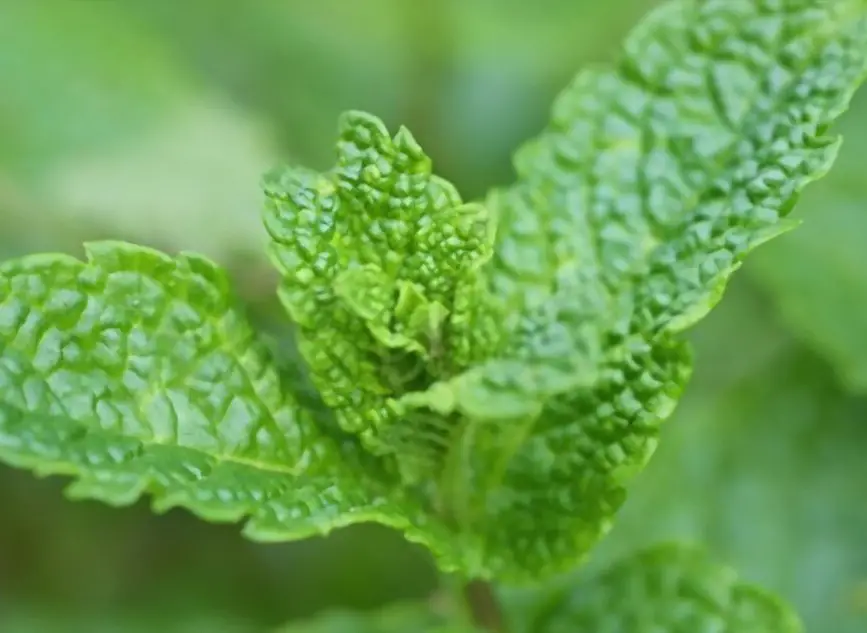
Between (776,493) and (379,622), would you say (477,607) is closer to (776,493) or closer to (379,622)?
(379,622)

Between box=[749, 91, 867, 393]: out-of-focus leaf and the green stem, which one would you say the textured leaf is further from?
box=[749, 91, 867, 393]: out-of-focus leaf

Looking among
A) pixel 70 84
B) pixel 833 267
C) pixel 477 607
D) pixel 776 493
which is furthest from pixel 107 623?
pixel 833 267

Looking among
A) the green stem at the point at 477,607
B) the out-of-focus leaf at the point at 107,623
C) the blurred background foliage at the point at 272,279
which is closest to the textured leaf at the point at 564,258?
the green stem at the point at 477,607

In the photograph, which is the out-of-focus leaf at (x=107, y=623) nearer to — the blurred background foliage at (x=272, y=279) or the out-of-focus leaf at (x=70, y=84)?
the blurred background foliage at (x=272, y=279)

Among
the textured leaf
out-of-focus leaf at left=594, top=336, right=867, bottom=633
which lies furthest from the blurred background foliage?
the textured leaf

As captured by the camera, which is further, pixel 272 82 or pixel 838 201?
pixel 272 82

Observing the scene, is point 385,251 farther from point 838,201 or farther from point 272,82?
point 272,82

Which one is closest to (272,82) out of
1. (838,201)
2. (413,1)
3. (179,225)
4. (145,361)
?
(413,1)
